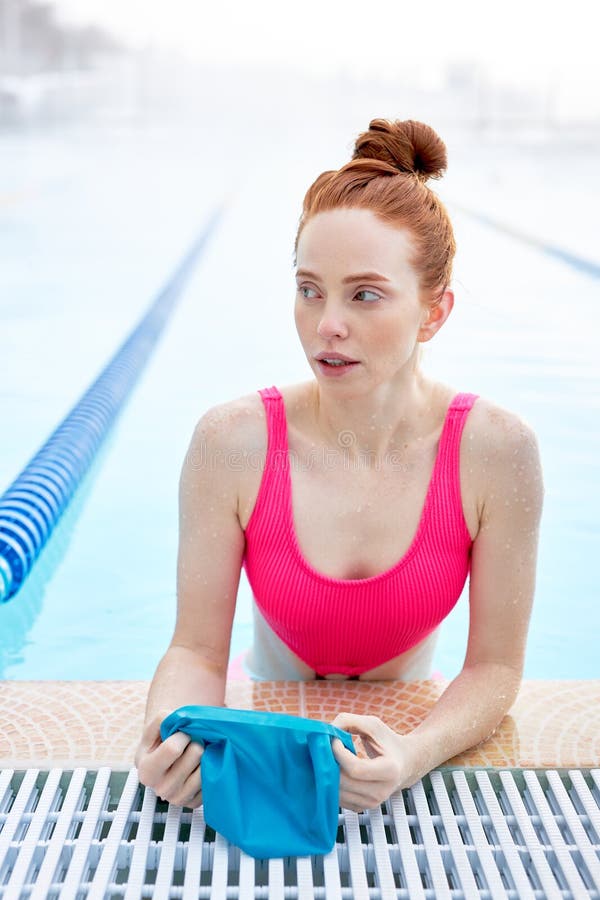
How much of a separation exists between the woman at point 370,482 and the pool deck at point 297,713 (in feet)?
0.30

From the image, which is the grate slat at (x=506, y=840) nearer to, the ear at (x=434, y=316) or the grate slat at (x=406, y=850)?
the grate slat at (x=406, y=850)

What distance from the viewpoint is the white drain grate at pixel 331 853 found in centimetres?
122

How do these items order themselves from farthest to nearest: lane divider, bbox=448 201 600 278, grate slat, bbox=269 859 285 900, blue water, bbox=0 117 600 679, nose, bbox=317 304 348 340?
lane divider, bbox=448 201 600 278 → blue water, bbox=0 117 600 679 → nose, bbox=317 304 348 340 → grate slat, bbox=269 859 285 900

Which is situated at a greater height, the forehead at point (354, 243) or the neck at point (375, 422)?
the forehead at point (354, 243)

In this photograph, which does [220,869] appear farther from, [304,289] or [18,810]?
[304,289]

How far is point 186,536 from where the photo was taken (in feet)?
5.41

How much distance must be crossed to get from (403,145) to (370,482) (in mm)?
592

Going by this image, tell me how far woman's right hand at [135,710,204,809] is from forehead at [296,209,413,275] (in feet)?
2.44

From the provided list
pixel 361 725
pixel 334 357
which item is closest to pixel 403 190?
pixel 334 357

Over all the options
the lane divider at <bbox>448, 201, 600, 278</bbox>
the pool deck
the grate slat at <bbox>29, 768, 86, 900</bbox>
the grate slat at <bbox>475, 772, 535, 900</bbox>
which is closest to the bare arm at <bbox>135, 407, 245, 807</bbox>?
the pool deck

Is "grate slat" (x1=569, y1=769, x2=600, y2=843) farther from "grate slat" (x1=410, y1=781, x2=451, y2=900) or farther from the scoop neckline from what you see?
the scoop neckline

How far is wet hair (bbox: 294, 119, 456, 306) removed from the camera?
1.55m

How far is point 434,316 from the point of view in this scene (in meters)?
1.67

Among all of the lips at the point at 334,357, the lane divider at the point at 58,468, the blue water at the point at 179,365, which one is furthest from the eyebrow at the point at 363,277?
the lane divider at the point at 58,468
